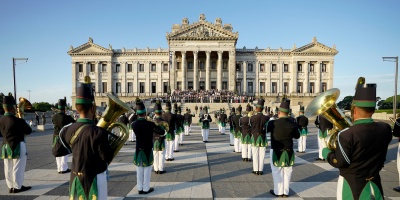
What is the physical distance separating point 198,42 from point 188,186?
5159cm

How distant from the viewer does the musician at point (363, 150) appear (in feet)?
10.4

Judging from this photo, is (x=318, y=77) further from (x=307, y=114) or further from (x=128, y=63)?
(x=307, y=114)

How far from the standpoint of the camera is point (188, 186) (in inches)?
279

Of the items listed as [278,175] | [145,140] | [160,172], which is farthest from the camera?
[160,172]

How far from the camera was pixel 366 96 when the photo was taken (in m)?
3.30

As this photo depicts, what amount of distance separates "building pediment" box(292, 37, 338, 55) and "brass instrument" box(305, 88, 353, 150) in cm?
6093

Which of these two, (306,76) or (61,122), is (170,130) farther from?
(306,76)

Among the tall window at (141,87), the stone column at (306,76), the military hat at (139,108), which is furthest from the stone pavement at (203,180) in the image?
the stone column at (306,76)

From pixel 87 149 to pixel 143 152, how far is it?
129 inches

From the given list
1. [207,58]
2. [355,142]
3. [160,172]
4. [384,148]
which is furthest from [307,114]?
[207,58]

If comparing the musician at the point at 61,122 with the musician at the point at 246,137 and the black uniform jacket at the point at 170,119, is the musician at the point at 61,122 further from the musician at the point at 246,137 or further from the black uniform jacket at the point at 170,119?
the musician at the point at 246,137

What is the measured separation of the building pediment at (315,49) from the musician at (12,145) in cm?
6117

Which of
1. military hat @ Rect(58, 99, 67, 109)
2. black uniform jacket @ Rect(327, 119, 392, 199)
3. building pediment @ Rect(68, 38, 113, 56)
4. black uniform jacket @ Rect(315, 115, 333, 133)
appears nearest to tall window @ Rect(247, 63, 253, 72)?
building pediment @ Rect(68, 38, 113, 56)

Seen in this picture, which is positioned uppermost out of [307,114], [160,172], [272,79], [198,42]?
A: [198,42]
